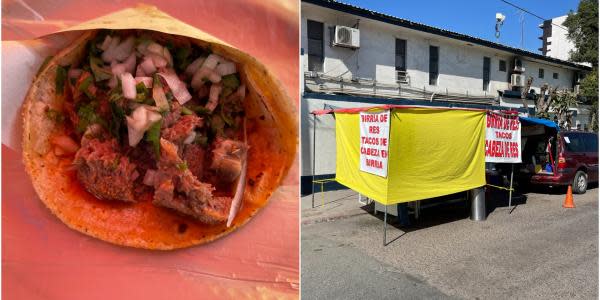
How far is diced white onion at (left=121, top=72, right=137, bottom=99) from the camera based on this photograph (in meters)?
1.81

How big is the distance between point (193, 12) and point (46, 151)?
96 centimetres

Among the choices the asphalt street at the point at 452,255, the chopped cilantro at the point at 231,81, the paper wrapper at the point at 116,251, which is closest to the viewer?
the paper wrapper at the point at 116,251

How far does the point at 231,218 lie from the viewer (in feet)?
6.98

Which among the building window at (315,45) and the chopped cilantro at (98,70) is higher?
the building window at (315,45)

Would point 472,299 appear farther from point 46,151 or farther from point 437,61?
point 437,61

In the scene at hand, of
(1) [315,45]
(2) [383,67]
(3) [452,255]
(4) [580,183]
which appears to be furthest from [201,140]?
(4) [580,183]

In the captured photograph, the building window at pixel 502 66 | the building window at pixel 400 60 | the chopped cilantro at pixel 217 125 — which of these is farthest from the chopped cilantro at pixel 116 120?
the building window at pixel 502 66

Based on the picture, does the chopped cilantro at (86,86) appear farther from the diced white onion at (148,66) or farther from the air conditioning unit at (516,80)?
the air conditioning unit at (516,80)

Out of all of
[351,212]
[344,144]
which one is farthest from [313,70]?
[351,212]

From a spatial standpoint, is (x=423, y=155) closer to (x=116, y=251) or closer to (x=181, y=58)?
(x=181, y=58)

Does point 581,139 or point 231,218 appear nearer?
point 231,218

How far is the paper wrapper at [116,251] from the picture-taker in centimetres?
143

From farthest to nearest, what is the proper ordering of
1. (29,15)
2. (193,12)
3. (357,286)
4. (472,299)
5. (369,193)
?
(369,193)
(357,286)
(472,299)
(193,12)
(29,15)

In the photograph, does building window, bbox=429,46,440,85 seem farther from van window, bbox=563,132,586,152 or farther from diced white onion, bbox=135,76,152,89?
diced white onion, bbox=135,76,152,89
